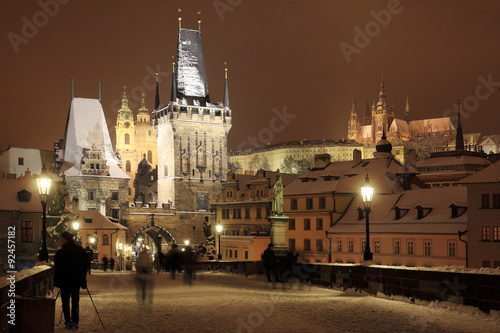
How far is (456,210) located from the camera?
143 ft

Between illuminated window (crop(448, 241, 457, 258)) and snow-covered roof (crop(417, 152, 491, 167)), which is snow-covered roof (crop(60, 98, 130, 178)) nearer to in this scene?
illuminated window (crop(448, 241, 457, 258))

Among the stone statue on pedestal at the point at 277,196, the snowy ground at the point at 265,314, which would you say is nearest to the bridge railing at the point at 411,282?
the snowy ground at the point at 265,314

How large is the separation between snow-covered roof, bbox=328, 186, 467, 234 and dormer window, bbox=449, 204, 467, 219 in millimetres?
208

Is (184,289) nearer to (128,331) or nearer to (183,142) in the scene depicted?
(128,331)

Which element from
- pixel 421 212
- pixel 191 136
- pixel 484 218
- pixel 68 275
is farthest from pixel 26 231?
pixel 191 136

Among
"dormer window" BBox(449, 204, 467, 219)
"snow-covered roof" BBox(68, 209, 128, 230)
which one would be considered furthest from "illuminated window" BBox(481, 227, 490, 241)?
"snow-covered roof" BBox(68, 209, 128, 230)

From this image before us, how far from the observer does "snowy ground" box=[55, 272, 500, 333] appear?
37.8ft

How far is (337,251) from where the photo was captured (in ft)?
168

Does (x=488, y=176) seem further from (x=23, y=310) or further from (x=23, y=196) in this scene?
(x=23, y=310)

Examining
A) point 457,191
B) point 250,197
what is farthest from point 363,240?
point 250,197

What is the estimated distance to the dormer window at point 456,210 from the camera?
4328cm

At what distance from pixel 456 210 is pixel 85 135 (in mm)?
43039

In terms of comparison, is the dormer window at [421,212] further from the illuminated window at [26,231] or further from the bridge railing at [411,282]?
the illuminated window at [26,231]

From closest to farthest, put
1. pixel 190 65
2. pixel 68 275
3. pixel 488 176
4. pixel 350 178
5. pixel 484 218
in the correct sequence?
1. pixel 68 275
2. pixel 484 218
3. pixel 488 176
4. pixel 350 178
5. pixel 190 65
